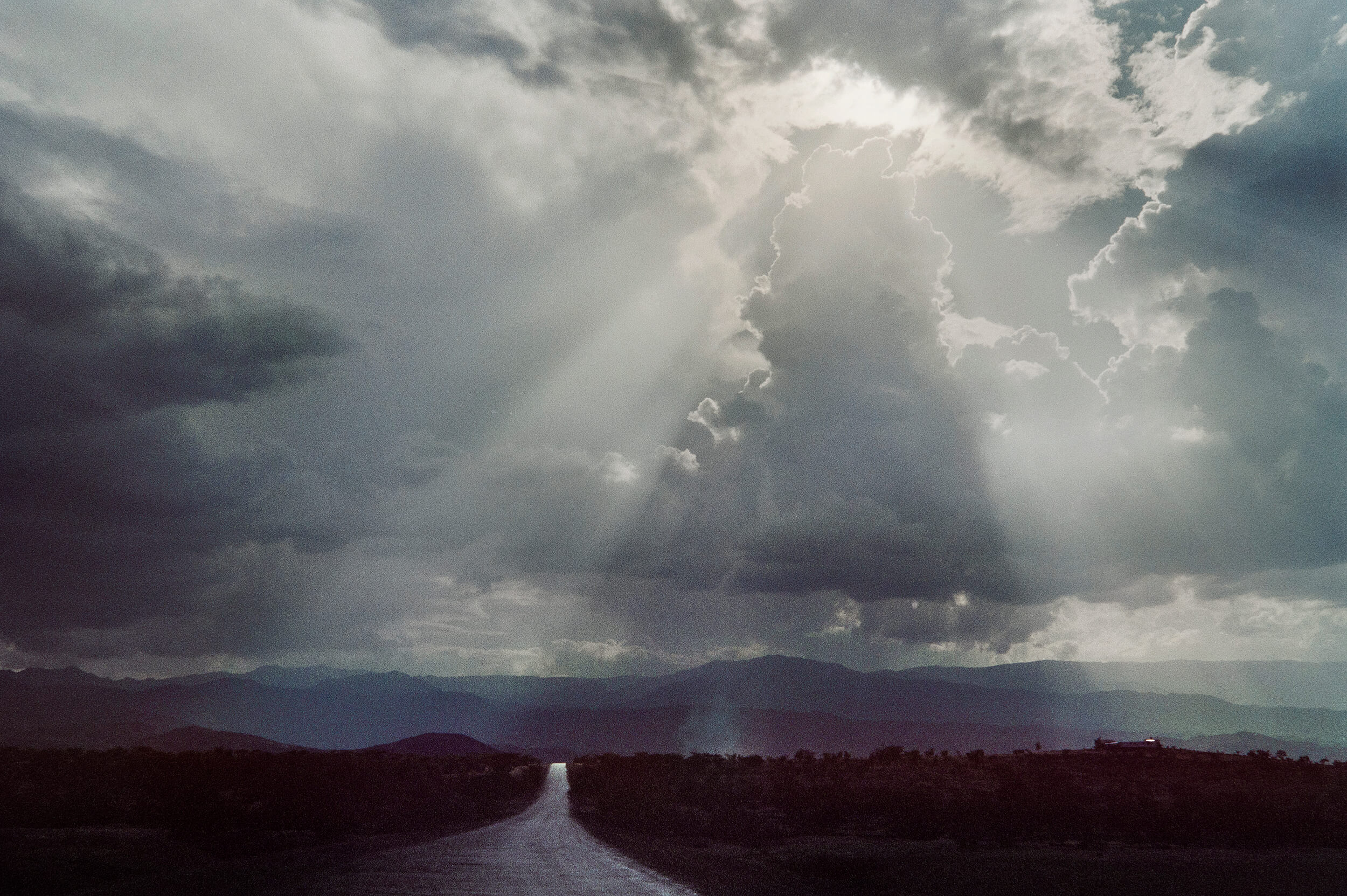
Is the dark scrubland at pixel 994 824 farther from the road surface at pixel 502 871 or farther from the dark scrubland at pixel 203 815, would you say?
the dark scrubland at pixel 203 815

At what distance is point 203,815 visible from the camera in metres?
55.5

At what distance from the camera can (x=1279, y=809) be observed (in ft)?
228

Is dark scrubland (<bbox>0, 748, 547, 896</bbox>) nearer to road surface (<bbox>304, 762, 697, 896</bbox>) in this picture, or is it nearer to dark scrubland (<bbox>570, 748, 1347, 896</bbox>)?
road surface (<bbox>304, 762, 697, 896</bbox>)

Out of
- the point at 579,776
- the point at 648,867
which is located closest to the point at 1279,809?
the point at 648,867

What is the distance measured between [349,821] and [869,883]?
3322 cm

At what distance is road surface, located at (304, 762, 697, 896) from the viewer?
33500 mm

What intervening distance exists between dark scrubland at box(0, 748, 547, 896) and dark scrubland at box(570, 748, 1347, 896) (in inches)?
514

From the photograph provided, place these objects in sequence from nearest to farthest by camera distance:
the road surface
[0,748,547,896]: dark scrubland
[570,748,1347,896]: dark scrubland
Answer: the road surface → [0,748,547,896]: dark scrubland → [570,748,1347,896]: dark scrubland

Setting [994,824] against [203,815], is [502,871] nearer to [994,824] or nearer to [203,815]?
[203,815]

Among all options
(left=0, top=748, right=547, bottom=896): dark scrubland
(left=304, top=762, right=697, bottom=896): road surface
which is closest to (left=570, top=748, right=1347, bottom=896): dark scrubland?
(left=304, top=762, right=697, bottom=896): road surface

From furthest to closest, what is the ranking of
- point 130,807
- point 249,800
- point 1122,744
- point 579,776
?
point 579,776, point 1122,744, point 249,800, point 130,807

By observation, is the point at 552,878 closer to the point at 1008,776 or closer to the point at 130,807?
the point at 130,807

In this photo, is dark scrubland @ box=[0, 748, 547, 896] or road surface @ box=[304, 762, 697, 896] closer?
road surface @ box=[304, 762, 697, 896]

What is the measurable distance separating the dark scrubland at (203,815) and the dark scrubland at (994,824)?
42.8 feet
